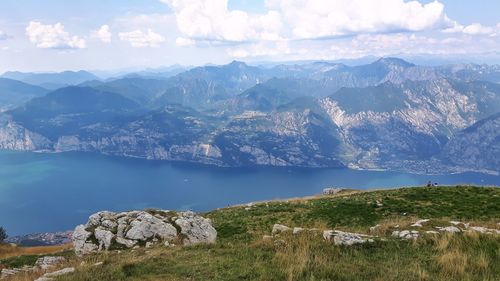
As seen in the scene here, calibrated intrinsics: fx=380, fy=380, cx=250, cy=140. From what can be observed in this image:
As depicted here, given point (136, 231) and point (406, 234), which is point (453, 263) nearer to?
point (406, 234)

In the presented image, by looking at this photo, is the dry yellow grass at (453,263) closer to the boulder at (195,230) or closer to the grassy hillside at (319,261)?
the grassy hillside at (319,261)

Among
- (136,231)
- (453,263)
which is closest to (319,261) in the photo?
(453,263)

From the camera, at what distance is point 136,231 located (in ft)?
84.0

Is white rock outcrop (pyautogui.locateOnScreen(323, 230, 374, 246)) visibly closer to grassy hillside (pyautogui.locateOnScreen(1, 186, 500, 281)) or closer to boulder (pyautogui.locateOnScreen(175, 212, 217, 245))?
grassy hillside (pyautogui.locateOnScreen(1, 186, 500, 281))

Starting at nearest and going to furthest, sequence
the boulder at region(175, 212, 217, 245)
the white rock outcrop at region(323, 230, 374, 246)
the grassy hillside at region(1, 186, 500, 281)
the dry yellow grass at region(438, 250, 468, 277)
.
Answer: the dry yellow grass at region(438, 250, 468, 277)
the grassy hillside at region(1, 186, 500, 281)
the white rock outcrop at region(323, 230, 374, 246)
the boulder at region(175, 212, 217, 245)

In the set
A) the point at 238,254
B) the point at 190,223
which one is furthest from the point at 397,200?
the point at 238,254

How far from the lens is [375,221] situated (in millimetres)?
31406

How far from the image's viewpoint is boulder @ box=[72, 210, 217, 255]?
25169 mm

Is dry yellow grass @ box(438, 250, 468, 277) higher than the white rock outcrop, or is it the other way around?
dry yellow grass @ box(438, 250, 468, 277)

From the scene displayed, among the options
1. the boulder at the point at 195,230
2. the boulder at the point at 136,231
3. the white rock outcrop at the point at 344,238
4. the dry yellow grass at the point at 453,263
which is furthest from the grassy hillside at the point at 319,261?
the boulder at the point at 195,230

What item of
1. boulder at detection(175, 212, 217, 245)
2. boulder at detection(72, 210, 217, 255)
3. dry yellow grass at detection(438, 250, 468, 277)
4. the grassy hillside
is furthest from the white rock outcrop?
boulder at detection(175, 212, 217, 245)

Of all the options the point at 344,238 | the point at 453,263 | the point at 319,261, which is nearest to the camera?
the point at 453,263

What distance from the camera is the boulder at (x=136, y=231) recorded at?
2517 centimetres

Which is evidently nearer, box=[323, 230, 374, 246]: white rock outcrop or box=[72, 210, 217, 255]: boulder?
box=[323, 230, 374, 246]: white rock outcrop
